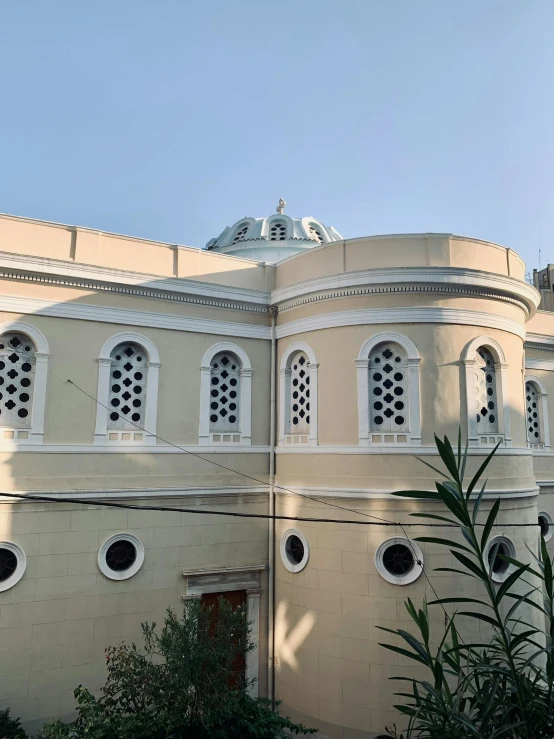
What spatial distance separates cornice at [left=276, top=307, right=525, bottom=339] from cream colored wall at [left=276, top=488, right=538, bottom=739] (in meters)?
3.18

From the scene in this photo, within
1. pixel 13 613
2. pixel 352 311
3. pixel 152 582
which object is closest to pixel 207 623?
pixel 152 582

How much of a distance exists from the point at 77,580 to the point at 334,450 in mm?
4895

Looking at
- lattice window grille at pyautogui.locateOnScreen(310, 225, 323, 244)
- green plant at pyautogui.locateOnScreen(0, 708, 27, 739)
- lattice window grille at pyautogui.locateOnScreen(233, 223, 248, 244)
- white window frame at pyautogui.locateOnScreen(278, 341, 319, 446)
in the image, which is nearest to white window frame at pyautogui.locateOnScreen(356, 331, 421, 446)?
white window frame at pyautogui.locateOnScreen(278, 341, 319, 446)

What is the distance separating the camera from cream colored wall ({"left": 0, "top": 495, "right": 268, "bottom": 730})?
29.0 ft

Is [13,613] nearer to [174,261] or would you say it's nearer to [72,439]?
[72,439]

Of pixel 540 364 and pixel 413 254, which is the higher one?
pixel 413 254

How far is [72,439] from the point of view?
9.73 meters

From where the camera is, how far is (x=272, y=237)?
16078mm

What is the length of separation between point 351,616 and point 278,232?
418 inches

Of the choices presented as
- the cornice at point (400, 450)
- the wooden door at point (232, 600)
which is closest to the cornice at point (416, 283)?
the cornice at point (400, 450)

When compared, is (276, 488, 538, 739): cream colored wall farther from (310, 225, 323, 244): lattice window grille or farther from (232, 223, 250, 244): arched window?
(232, 223, 250, 244): arched window

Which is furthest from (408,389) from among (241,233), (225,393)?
(241,233)

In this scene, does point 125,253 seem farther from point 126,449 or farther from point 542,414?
point 542,414

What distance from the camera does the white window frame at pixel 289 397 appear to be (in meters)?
10.6
